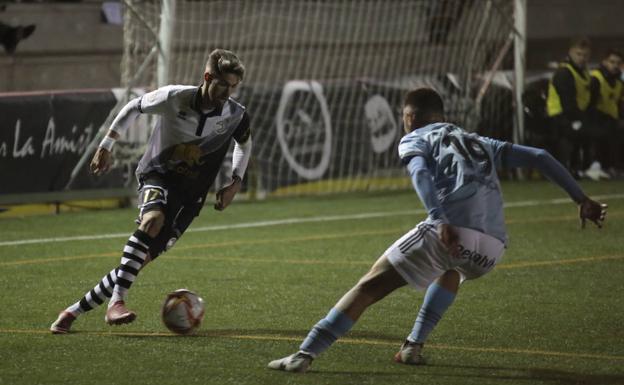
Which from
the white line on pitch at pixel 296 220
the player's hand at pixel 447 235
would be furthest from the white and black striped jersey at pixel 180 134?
the white line on pitch at pixel 296 220

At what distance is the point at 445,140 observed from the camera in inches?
262

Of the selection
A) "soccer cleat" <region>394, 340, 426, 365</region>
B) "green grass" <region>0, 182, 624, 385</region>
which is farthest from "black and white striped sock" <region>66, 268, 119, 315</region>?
"soccer cleat" <region>394, 340, 426, 365</region>

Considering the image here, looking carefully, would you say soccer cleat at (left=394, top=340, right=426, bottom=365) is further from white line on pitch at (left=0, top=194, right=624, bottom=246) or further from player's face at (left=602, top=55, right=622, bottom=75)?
player's face at (left=602, top=55, right=622, bottom=75)

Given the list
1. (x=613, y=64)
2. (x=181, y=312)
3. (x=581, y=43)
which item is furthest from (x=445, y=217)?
(x=613, y=64)

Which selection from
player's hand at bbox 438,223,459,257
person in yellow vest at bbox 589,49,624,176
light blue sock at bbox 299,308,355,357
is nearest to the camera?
player's hand at bbox 438,223,459,257

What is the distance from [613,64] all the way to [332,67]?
187 inches

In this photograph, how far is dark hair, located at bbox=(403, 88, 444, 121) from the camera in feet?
22.0

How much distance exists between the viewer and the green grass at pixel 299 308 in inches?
267

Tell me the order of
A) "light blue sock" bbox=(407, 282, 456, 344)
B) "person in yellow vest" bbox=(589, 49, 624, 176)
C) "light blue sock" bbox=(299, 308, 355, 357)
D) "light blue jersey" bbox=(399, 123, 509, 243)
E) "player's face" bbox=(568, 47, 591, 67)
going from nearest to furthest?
"light blue sock" bbox=(299, 308, 355, 357) < "light blue jersey" bbox=(399, 123, 509, 243) < "light blue sock" bbox=(407, 282, 456, 344) < "player's face" bbox=(568, 47, 591, 67) < "person in yellow vest" bbox=(589, 49, 624, 176)

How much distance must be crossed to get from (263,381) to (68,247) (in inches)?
239

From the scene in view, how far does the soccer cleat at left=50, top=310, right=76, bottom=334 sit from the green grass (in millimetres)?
94

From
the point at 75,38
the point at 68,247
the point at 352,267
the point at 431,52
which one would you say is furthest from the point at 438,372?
the point at 75,38

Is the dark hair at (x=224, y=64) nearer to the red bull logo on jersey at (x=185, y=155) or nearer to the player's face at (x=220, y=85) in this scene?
the player's face at (x=220, y=85)

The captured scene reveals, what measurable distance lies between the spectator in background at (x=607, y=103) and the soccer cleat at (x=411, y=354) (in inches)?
455
